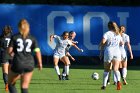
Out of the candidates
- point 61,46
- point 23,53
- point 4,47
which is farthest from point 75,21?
point 23,53

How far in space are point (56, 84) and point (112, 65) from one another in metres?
2.71

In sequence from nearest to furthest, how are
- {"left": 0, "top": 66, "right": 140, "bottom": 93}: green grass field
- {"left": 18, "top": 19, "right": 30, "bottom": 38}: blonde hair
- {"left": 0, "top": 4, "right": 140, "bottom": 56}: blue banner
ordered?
{"left": 18, "top": 19, "right": 30, "bottom": 38}: blonde hair → {"left": 0, "top": 66, "right": 140, "bottom": 93}: green grass field → {"left": 0, "top": 4, "right": 140, "bottom": 56}: blue banner

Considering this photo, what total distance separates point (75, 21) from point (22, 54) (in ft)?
63.9

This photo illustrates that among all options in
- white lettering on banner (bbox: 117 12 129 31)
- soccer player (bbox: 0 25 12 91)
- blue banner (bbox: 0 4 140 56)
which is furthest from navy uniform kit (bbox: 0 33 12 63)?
white lettering on banner (bbox: 117 12 129 31)

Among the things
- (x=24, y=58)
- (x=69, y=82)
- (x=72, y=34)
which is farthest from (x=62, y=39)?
(x=24, y=58)

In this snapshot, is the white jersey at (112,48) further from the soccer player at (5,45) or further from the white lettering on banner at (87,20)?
the white lettering on banner at (87,20)

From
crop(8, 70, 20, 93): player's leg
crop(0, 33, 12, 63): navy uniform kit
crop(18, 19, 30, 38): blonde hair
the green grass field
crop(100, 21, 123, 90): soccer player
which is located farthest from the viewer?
the green grass field

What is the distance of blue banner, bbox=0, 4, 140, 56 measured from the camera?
107 feet

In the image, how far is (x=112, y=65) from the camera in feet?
60.8

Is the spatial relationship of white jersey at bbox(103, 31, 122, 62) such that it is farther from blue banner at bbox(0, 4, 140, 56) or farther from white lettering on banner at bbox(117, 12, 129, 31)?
white lettering on banner at bbox(117, 12, 129, 31)

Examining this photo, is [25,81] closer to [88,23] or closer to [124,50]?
[124,50]

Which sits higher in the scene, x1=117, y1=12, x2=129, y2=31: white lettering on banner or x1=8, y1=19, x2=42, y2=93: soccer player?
x1=117, y1=12, x2=129, y2=31: white lettering on banner

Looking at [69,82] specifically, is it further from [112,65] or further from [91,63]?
[91,63]

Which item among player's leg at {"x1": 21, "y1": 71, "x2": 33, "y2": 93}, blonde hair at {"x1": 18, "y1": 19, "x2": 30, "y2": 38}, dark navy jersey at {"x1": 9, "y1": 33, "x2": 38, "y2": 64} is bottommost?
player's leg at {"x1": 21, "y1": 71, "x2": 33, "y2": 93}
